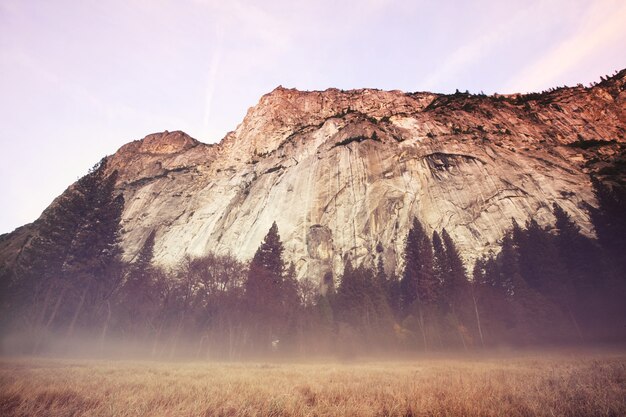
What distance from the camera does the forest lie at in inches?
1547

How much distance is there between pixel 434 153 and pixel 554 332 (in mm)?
45108

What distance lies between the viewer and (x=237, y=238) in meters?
70.6

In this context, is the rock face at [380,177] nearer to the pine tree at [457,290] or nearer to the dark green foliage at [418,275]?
the dark green foliage at [418,275]

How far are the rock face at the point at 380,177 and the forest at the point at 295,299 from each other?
8809mm

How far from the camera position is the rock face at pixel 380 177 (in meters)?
63.8

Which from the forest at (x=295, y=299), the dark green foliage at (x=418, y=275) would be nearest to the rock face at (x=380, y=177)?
the dark green foliage at (x=418, y=275)

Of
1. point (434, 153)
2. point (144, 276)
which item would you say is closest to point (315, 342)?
point (144, 276)

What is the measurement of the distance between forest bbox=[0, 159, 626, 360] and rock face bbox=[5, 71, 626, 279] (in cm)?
881

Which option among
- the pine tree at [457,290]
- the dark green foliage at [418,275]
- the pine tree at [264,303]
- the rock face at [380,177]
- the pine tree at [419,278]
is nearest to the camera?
the pine tree at [264,303]

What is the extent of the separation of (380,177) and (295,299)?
37253 mm

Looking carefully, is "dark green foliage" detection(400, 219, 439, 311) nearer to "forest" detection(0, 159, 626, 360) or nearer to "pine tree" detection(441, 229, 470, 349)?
"forest" detection(0, 159, 626, 360)

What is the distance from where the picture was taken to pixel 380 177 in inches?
2842

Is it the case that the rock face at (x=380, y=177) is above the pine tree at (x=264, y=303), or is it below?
above

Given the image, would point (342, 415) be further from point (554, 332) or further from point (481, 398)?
→ point (554, 332)
